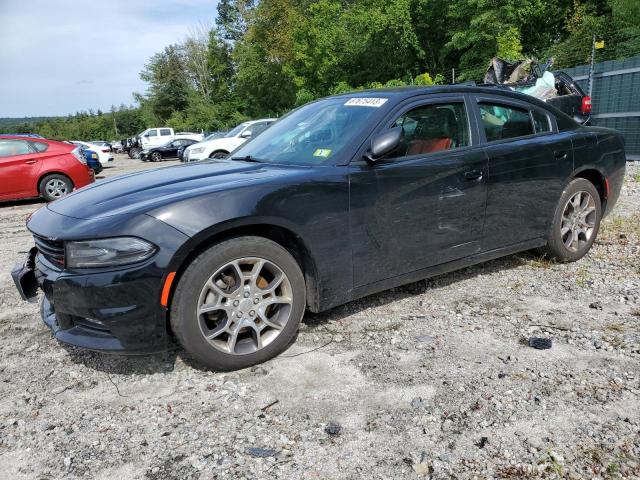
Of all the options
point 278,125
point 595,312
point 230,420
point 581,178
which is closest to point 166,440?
point 230,420

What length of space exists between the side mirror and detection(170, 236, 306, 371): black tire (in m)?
0.82

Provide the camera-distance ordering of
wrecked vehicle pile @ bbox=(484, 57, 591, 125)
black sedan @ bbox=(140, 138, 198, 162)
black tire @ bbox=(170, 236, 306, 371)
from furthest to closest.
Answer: black sedan @ bbox=(140, 138, 198, 162)
wrecked vehicle pile @ bbox=(484, 57, 591, 125)
black tire @ bbox=(170, 236, 306, 371)

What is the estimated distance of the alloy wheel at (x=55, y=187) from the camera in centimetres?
1065

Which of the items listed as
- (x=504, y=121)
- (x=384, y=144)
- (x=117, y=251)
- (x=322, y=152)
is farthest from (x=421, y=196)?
(x=117, y=251)

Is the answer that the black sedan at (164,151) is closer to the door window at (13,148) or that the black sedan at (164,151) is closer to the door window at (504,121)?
the door window at (13,148)

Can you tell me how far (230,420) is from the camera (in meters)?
2.46

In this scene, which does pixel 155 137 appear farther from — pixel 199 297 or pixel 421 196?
pixel 199 297

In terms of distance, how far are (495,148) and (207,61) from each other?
64.3 m

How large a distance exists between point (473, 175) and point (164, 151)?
91.6ft

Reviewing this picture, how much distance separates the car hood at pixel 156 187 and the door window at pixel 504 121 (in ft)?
5.38

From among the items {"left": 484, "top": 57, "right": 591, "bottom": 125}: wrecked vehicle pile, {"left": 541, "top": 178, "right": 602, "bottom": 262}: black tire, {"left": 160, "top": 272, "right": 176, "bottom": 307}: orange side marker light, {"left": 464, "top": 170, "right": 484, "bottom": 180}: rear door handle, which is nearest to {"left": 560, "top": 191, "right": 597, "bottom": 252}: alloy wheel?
{"left": 541, "top": 178, "right": 602, "bottom": 262}: black tire

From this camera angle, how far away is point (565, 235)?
4.40 m

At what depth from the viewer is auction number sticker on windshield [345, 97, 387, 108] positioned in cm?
345

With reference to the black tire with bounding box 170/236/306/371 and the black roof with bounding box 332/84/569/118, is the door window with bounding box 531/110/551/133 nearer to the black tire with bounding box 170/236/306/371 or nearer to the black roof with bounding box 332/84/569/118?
the black roof with bounding box 332/84/569/118
